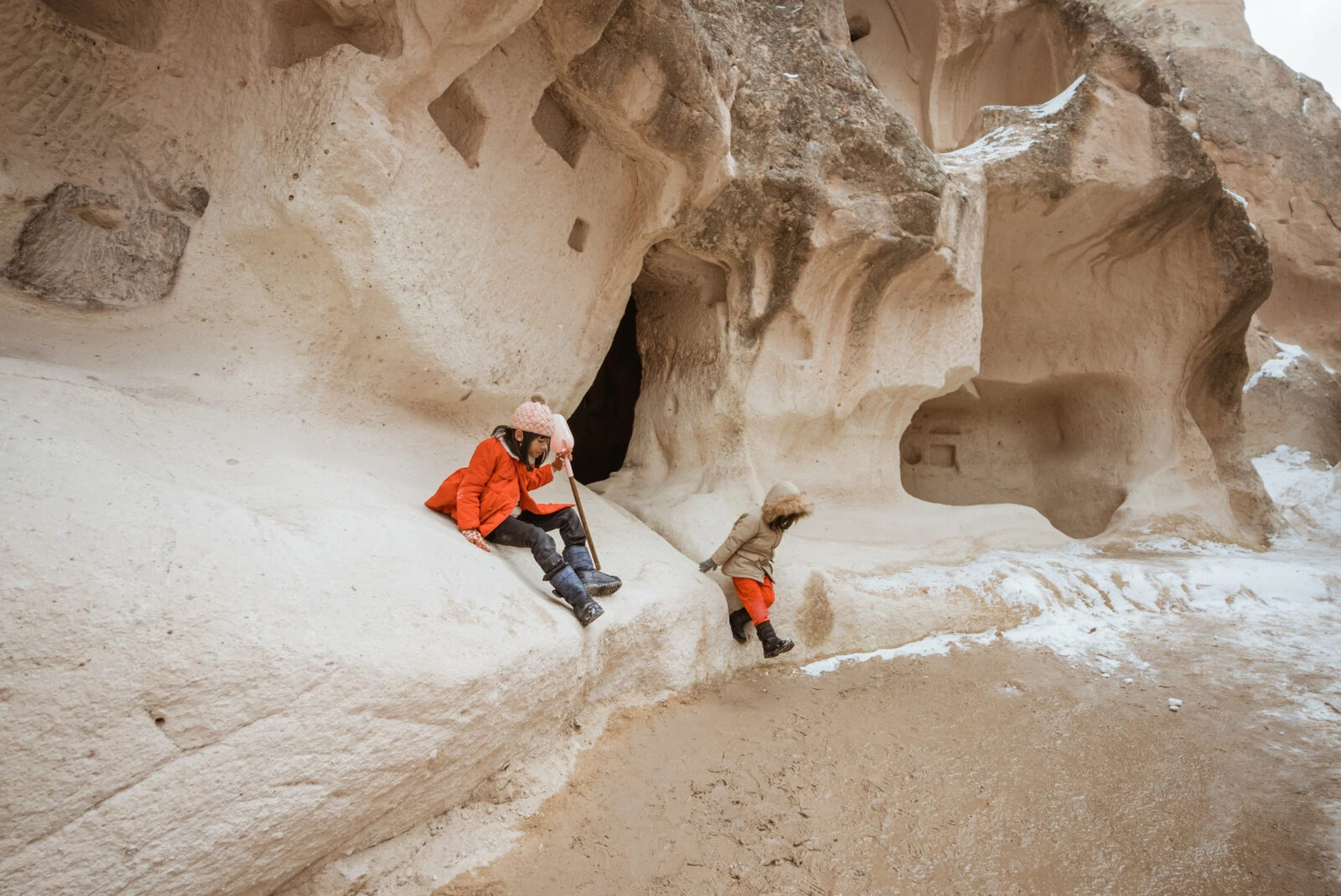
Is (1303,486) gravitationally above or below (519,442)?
above

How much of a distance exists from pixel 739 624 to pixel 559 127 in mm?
2502

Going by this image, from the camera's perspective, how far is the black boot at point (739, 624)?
316cm

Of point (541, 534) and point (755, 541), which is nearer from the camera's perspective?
Result: point (541, 534)

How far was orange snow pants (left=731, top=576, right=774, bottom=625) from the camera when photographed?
3.11 meters

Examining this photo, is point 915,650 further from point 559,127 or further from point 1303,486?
point 1303,486

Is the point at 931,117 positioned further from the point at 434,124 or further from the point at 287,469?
the point at 287,469

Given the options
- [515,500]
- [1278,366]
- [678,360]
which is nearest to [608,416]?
[678,360]

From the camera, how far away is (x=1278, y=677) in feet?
10.2

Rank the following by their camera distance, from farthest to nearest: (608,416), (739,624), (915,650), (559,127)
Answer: (608,416), (559,127), (915,650), (739,624)

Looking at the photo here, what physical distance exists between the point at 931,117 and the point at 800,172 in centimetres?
366

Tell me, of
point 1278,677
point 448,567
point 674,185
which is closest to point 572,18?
point 674,185

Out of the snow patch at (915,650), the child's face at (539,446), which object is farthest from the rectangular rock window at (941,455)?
the child's face at (539,446)

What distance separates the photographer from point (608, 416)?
6.72 m

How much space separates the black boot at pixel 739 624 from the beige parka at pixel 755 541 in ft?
0.52
